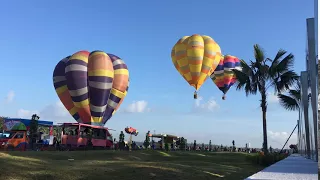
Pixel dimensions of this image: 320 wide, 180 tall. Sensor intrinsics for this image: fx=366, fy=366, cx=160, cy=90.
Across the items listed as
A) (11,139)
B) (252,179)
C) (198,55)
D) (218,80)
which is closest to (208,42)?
(198,55)

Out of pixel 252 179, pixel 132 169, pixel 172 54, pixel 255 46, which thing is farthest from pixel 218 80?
pixel 252 179

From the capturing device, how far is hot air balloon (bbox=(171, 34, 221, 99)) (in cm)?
4534

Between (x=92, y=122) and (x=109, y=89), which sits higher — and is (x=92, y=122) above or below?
below

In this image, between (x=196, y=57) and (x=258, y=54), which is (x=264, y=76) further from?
(x=196, y=57)

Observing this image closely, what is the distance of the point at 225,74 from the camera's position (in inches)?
2203

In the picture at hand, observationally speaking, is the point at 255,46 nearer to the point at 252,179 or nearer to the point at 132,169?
the point at 132,169

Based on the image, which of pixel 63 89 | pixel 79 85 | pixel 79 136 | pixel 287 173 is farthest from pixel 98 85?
pixel 287 173

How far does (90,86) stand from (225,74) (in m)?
22.1

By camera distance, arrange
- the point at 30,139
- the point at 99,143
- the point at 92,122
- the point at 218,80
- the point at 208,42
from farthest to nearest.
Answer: the point at 218,80
the point at 208,42
the point at 92,122
the point at 99,143
the point at 30,139

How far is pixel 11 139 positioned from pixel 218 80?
110 feet

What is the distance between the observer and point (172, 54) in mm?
48906

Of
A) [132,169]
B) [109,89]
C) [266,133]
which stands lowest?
[132,169]

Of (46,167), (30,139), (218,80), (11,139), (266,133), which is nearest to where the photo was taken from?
(46,167)

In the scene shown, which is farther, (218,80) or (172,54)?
(218,80)
